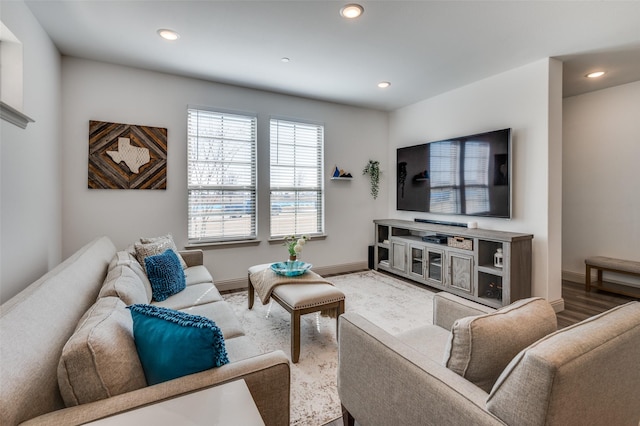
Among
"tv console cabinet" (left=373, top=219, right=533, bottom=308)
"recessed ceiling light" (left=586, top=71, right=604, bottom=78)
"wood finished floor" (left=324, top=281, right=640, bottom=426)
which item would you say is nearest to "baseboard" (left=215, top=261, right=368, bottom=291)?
"tv console cabinet" (left=373, top=219, right=533, bottom=308)

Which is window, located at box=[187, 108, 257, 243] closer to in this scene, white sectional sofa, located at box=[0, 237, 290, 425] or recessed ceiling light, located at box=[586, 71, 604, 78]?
white sectional sofa, located at box=[0, 237, 290, 425]

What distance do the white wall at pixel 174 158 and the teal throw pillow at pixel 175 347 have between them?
9.53 ft

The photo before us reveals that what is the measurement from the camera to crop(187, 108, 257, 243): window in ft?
12.7

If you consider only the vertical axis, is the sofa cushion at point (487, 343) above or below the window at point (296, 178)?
below


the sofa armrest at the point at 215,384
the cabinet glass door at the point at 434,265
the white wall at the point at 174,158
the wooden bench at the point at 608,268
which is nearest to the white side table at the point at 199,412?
the sofa armrest at the point at 215,384

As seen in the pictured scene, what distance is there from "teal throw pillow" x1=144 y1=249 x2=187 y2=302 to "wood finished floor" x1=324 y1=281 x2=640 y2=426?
3663mm

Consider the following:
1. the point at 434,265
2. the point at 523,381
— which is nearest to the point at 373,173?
the point at 434,265

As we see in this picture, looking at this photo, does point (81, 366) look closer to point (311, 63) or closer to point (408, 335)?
point (408, 335)

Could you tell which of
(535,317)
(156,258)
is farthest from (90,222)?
(535,317)

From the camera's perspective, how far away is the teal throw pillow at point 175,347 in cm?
107

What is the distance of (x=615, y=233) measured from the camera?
13.2 ft

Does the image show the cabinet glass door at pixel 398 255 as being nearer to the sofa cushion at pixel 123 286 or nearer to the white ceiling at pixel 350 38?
the white ceiling at pixel 350 38

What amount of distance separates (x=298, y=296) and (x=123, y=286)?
1217mm

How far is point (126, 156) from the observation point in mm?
3471
